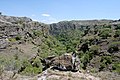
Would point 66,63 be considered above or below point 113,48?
above

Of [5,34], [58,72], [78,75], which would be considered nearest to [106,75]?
[78,75]

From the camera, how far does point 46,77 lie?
687 inches

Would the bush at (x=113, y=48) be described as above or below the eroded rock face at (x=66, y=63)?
below

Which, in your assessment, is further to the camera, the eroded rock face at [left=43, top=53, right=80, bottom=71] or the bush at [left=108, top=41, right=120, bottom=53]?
the bush at [left=108, top=41, right=120, bottom=53]

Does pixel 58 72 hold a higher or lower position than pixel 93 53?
higher

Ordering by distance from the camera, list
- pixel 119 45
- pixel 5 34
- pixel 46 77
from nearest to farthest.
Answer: pixel 46 77, pixel 119 45, pixel 5 34

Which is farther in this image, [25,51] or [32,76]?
[25,51]

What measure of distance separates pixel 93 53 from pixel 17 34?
2697 cm

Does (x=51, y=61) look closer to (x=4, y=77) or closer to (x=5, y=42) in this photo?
(x=4, y=77)

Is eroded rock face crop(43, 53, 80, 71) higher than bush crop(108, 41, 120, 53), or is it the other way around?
eroded rock face crop(43, 53, 80, 71)

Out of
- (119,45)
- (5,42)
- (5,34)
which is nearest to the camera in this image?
(119,45)

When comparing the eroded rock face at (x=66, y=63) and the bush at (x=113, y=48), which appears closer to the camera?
the eroded rock face at (x=66, y=63)

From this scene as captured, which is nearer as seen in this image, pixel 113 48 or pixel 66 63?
pixel 66 63

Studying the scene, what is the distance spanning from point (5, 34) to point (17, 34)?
3834 mm
